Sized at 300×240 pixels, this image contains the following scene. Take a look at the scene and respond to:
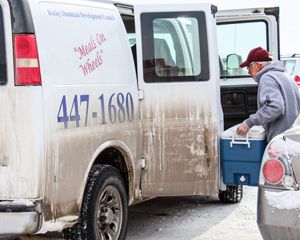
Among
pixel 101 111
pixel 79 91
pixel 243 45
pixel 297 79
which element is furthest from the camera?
pixel 297 79

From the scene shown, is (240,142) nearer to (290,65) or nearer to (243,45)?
(243,45)

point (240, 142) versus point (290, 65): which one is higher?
point (290, 65)

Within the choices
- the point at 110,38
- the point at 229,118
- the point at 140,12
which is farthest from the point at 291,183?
the point at 229,118

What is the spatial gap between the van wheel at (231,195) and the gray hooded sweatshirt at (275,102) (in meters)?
1.50

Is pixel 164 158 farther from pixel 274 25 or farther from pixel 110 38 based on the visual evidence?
pixel 274 25

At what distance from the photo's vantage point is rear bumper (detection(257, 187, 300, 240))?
337 cm

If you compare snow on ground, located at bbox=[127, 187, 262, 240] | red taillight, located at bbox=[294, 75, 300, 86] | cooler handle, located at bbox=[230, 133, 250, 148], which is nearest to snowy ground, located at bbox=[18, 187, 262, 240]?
snow on ground, located at bbox=[127, 187, 262, 240]

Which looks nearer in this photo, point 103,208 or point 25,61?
point 25,61

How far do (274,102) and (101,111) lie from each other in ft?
5.55

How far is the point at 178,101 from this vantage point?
5223mm

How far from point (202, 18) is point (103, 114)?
148cm

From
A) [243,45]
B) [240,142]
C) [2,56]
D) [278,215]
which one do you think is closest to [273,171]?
[278,215]

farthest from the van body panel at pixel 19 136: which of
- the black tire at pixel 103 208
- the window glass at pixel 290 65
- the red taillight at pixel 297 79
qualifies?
the window glass at pixel 290 65

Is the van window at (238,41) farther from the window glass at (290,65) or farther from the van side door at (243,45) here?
the window glass at (290,65)
